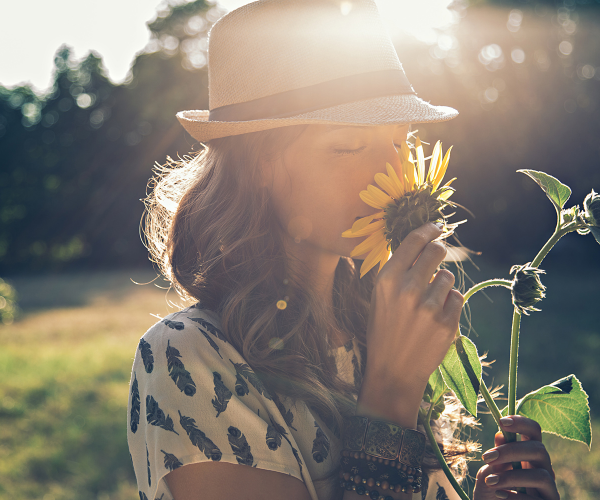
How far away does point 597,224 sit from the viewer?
0.96m

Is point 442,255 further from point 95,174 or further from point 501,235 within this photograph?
point 95,174

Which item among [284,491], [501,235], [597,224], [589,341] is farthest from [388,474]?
[501,235]

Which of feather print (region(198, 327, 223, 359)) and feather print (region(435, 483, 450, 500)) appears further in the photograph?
feather print (region(435, 483, 450, 500))

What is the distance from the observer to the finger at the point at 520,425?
1.09 metres

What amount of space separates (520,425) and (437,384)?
218mm

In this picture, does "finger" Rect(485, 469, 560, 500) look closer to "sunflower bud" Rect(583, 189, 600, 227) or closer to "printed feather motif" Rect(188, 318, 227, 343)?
"sunflower bud" Rect(583, 189, 600, 227)

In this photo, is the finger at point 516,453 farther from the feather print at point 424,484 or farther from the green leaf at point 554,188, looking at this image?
the green leaf at point 554,188

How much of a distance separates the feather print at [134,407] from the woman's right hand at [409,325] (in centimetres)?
56

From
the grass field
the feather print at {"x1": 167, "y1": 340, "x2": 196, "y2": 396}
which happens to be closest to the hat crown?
the feather print at {"x1": 167, "y1": 340, "x2": 196, "y2": 396}

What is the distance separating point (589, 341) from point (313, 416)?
7035 mm

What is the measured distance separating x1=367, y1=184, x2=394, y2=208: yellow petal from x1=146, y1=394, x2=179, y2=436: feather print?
0.73 metres

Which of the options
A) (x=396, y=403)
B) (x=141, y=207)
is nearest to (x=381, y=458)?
(x=396, y=403)

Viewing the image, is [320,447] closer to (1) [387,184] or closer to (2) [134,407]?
(2) [134,407]

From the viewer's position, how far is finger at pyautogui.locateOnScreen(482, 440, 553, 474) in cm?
108
